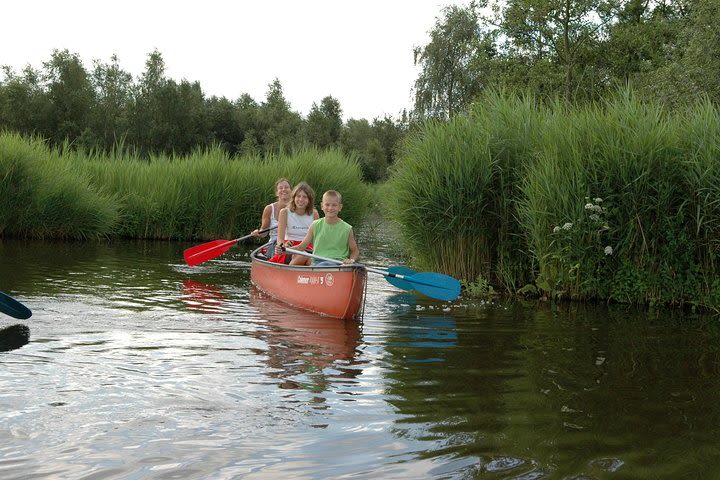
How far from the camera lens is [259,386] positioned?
5.41 meters

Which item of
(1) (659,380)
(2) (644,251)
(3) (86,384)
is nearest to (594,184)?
(2) (644,251)

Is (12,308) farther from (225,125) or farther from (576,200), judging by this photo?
(225,125)

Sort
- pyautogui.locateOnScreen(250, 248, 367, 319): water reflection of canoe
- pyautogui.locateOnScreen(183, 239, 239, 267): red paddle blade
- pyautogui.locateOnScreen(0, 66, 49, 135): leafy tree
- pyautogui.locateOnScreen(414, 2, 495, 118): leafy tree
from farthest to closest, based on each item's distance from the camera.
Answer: pyautogui.locateOnScreen(0, 66, 49, 135): leafy tree
pyautogui.locateOnScreen(414, 2, 495, 118): leafy tree
pyautogui.locateOnScreen(183, 239, 239, 267): red paddle blade
pyautogui.locateOnScreen(250, 248, 367, 319): water reflection of canoe

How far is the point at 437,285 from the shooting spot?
344 inches

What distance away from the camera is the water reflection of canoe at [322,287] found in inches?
333

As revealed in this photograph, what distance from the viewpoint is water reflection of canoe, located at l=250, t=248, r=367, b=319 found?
333 inches

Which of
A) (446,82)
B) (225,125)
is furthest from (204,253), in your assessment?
(225,125)

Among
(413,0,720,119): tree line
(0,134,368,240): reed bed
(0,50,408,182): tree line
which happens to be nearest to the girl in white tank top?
(0,134,368,240): reed bed

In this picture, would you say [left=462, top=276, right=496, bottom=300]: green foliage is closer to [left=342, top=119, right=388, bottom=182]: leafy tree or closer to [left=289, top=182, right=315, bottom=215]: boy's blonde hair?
[left=289, top=182, right=315, bottom=215]: boy's blonde hair

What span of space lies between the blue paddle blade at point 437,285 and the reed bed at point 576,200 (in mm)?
1701

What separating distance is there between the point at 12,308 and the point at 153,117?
57.4 m

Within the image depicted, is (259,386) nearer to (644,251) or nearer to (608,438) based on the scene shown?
(608,438)

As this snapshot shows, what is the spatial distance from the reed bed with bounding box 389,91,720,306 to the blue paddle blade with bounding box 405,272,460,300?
1.70 meters

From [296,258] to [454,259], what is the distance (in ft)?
7.24
